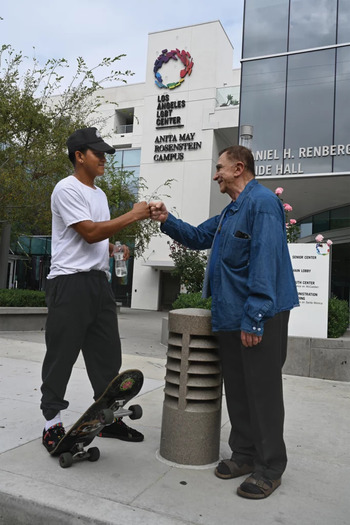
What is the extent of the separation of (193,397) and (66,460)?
89 cm

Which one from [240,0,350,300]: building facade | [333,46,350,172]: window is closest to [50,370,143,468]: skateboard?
[240,0,350,300]: building facade

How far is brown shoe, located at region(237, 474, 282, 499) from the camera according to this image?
263cm

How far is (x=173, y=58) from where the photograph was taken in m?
27.9

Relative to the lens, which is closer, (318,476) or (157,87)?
(318,476)

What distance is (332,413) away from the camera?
4.77 meters

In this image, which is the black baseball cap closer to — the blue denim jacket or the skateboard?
the blue denim jacket

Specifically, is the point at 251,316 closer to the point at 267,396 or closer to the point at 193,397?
the point at 267,396

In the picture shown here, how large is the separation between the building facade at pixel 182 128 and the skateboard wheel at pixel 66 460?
23.8 m

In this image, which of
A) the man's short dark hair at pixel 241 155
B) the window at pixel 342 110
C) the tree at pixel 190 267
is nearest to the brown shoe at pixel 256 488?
the man's short dark hair at pixel 241 155

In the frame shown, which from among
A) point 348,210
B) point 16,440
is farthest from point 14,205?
point 348,210

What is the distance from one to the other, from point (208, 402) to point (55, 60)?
426 inches

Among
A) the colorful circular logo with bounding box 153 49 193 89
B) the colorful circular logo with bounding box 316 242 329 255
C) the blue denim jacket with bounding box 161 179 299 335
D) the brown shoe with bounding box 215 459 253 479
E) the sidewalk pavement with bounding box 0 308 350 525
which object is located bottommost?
the sidewalk pavement with bounding box 0 308 350 525

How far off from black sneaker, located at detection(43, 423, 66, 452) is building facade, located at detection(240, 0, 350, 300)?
540 inches

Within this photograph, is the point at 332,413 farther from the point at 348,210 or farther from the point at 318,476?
the point at 348,210
